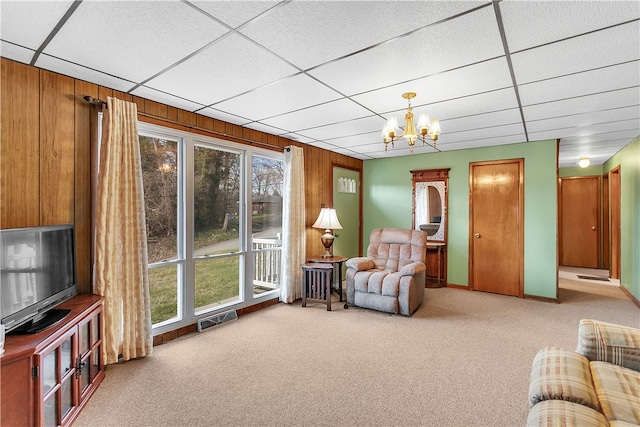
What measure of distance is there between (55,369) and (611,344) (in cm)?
334

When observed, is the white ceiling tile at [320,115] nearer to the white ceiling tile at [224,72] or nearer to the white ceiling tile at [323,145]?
the white ceiling tile at [224,72]

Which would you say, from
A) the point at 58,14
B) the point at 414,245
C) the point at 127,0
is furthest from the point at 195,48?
the point at 414,245

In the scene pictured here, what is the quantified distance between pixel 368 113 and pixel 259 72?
4.64 ft

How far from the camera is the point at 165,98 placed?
9.81 ft

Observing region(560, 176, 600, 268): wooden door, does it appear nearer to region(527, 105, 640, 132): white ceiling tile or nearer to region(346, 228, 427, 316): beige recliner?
region(527, 105, 640, 132): white ceiling tile

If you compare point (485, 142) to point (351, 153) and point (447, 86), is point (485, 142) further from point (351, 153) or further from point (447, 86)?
point (447, 86)

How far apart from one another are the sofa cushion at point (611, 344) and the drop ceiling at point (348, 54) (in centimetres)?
183

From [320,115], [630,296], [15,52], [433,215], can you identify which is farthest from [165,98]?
[630,296]

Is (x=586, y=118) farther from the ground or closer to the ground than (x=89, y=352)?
farther from the ground

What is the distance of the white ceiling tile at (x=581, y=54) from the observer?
1.89 meters

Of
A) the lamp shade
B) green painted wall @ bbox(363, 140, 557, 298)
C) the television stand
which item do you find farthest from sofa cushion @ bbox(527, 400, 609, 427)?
green painted wall @ bbox(363, 140, 557, 298)

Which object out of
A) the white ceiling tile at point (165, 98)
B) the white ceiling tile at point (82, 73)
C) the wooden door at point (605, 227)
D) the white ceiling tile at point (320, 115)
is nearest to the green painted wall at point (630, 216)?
the wooden door at point (605, 227)

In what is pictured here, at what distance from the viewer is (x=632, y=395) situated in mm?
1527

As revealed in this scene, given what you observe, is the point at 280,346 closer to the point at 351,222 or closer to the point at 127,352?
the point at 127,352
